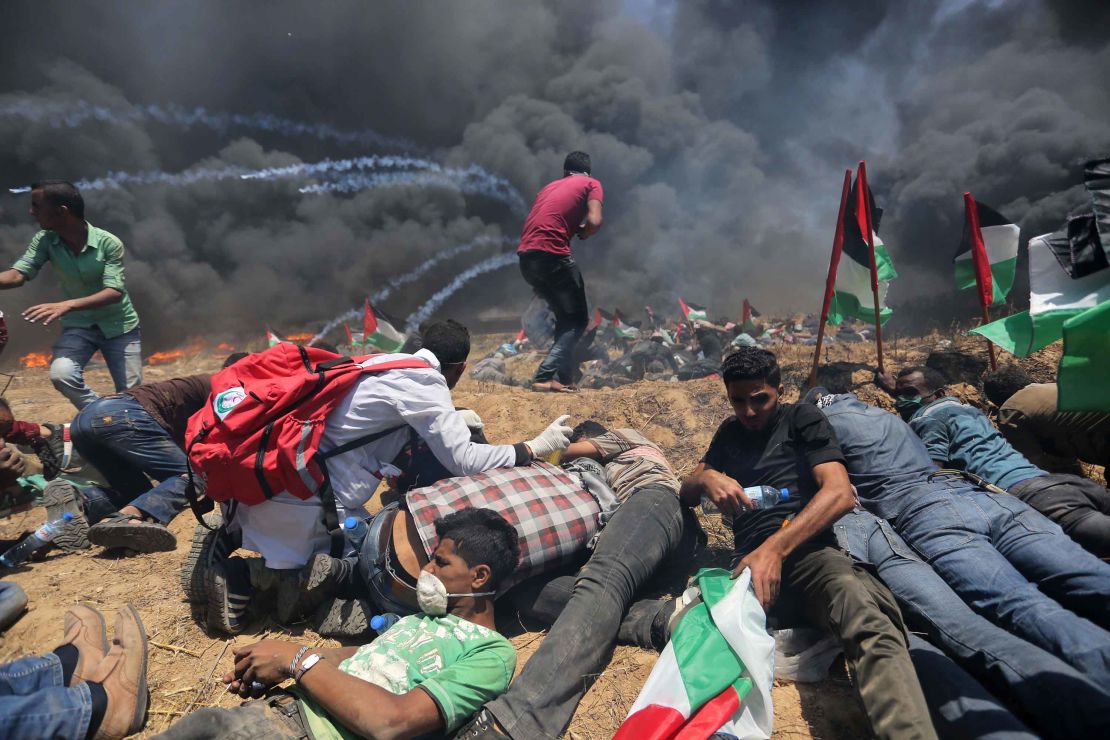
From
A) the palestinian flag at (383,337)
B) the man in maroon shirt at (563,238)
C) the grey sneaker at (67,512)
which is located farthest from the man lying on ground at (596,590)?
the palestinian flag at (383,337)

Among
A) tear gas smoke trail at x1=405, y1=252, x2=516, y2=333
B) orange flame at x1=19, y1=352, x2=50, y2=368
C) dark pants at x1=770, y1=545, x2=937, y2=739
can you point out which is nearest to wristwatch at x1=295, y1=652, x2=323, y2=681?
dark pants at x1=770, y1=545, x2=937, y2=739

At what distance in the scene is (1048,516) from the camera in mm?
2924

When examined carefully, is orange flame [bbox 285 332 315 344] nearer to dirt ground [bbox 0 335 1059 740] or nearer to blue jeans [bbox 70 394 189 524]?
dirt ground [bbox 0 335 1059 740]

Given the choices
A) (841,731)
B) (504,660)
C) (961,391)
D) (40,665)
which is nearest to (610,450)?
(504,660)

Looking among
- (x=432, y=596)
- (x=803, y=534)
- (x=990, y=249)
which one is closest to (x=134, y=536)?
(x=432, y=596)

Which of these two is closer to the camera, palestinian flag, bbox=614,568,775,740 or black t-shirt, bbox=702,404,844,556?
palestinian flag, bbox=614,568,775,740

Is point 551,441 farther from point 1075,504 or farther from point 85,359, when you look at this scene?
point 85,359

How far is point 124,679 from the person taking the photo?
2.36 metres

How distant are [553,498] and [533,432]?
269 cm

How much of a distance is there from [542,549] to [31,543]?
3566mm

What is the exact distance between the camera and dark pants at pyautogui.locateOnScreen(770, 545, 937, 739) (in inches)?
73.6

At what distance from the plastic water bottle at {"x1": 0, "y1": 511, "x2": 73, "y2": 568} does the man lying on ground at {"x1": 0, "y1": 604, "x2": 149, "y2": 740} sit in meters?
1.80

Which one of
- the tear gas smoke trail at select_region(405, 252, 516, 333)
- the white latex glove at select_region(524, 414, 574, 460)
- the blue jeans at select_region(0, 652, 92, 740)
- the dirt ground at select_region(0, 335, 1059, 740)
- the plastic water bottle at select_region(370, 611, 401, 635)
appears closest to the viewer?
the blue jeans at select_region(0, 652, 92, 740)

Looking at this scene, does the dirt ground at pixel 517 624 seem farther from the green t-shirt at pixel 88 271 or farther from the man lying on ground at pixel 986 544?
the green t-shirt at pixel 88 271
